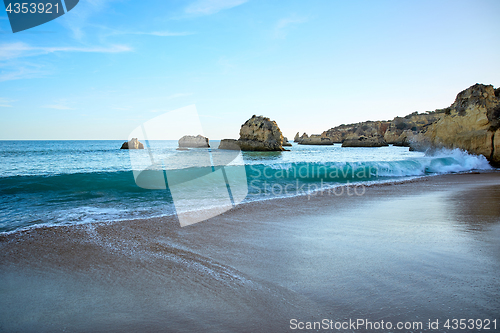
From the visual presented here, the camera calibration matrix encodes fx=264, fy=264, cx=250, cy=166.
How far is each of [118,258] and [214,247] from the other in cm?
118

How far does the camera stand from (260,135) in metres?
47.5

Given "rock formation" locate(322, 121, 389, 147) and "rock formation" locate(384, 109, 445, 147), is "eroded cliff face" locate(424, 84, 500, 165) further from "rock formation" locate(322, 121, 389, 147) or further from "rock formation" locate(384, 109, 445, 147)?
"rock formation" locate(384, 109, 445, 147)

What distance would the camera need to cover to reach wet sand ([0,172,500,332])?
2.02 meters

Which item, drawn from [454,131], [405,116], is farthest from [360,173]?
[405,116]

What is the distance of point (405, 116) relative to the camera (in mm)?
89312

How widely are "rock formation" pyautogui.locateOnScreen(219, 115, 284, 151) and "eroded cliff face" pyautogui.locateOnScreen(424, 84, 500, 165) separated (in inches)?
1143

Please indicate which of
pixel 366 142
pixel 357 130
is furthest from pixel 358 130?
pixel 366 142

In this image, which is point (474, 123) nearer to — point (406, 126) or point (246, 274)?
point (246, 274)

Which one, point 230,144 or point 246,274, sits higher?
point 230,144

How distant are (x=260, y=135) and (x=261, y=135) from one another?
0.71 ft

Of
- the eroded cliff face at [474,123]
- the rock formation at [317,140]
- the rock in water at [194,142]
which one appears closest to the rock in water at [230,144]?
the rock in water at [194,142]

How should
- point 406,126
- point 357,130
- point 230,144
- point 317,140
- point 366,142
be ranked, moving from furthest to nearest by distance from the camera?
point 317,140 < point 357,130 < point 406,126 < point 366,142 < point 230,144

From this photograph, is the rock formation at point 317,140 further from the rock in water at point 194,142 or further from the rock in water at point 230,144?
the rock in water at point 194,142

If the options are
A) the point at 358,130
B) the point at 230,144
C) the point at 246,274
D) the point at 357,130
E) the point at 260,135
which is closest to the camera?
the point at 246,274
